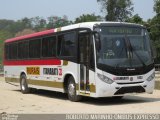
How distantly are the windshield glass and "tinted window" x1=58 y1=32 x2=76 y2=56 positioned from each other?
1.81 meters

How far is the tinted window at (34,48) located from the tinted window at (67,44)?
271cm

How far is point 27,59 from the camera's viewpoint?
75.6ft

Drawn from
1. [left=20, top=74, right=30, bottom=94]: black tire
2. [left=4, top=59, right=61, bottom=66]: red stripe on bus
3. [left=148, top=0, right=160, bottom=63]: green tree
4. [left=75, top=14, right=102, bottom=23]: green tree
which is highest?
[left=75, top=14, right=102, bottom=23]: green tree

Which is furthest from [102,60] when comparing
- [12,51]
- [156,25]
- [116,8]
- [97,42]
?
[116,8]

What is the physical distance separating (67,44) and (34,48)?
4170mm

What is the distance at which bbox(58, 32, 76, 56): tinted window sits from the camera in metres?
17.6

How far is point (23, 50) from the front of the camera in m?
23.7

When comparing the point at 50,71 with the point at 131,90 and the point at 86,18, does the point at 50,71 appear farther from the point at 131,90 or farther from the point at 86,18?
the point at 86,18

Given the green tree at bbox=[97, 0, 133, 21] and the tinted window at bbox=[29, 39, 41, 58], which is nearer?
the tinted window at bbox=[29, 39, 41, 58]

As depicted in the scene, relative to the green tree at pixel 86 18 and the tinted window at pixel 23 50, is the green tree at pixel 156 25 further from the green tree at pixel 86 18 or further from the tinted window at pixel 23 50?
the tinted window at pixel 23 50

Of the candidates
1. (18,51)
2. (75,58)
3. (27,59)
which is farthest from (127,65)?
(18,51)

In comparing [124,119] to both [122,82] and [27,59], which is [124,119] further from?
[27,59]

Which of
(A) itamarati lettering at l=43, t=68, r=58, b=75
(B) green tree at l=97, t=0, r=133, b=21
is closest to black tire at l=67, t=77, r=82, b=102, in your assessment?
(A) itamarati lettering at l=43, t=68, r=58, b=75

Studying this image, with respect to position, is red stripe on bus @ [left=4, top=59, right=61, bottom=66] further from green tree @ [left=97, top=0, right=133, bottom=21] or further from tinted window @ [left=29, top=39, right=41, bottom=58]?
green tree @ [left=97, top=0, right=133, bottom=21]
